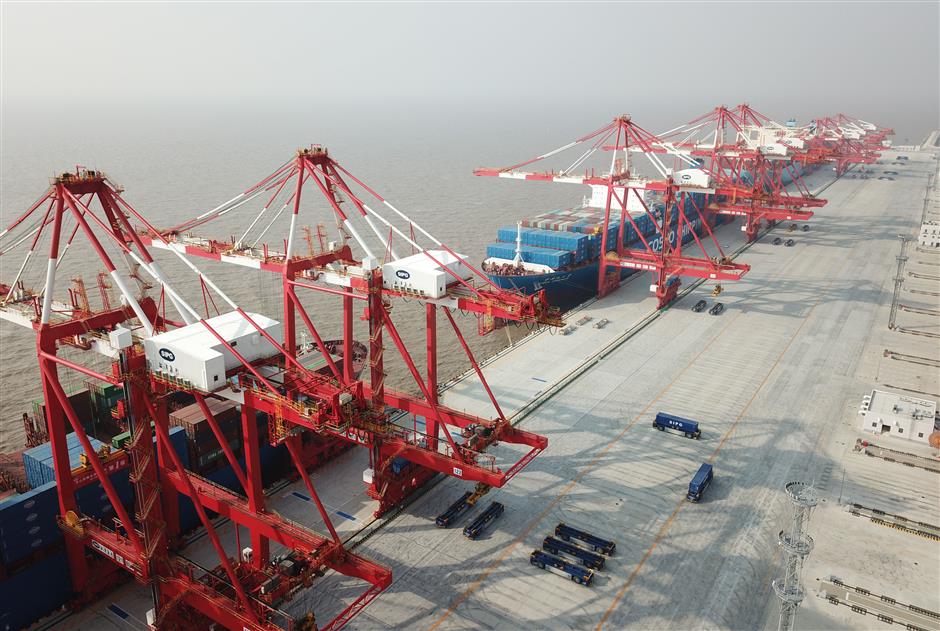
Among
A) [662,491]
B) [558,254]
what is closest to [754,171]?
[558,254]

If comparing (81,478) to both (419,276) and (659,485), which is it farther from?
(659,485)

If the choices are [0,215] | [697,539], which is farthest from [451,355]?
[0,215]

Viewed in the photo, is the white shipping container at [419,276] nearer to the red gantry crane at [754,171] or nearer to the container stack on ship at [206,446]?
the container stack on ship at [206,446]

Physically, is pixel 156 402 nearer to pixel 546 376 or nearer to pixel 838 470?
pixel 546 376

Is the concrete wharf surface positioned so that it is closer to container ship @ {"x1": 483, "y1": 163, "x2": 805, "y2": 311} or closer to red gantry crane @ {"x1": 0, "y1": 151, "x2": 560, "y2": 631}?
red gantry crane @ {"x1": 0, "y1": 151, "x2": 560, "y2": 631}

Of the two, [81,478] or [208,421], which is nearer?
[208,421]

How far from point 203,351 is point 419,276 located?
10.6 meters

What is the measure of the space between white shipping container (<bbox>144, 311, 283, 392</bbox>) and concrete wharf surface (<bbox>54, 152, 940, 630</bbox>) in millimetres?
9479

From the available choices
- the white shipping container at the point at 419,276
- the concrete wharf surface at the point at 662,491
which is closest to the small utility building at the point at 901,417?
the concrete wharf surface at the point at 662,491

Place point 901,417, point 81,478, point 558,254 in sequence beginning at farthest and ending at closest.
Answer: point 558,254 < point 901,417 < point 81,478

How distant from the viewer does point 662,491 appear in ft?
106

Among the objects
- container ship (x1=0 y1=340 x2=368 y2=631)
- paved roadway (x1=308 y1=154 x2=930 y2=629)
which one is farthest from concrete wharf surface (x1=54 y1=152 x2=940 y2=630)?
container ship (x1=0 y1=340 x2=368 y2=631)

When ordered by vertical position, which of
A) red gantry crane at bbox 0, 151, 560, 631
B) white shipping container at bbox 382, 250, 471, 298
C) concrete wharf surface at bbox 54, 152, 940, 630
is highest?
white shipping container at bbox 382, 250, 471, 298

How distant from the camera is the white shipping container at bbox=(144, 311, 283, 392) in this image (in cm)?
2155
